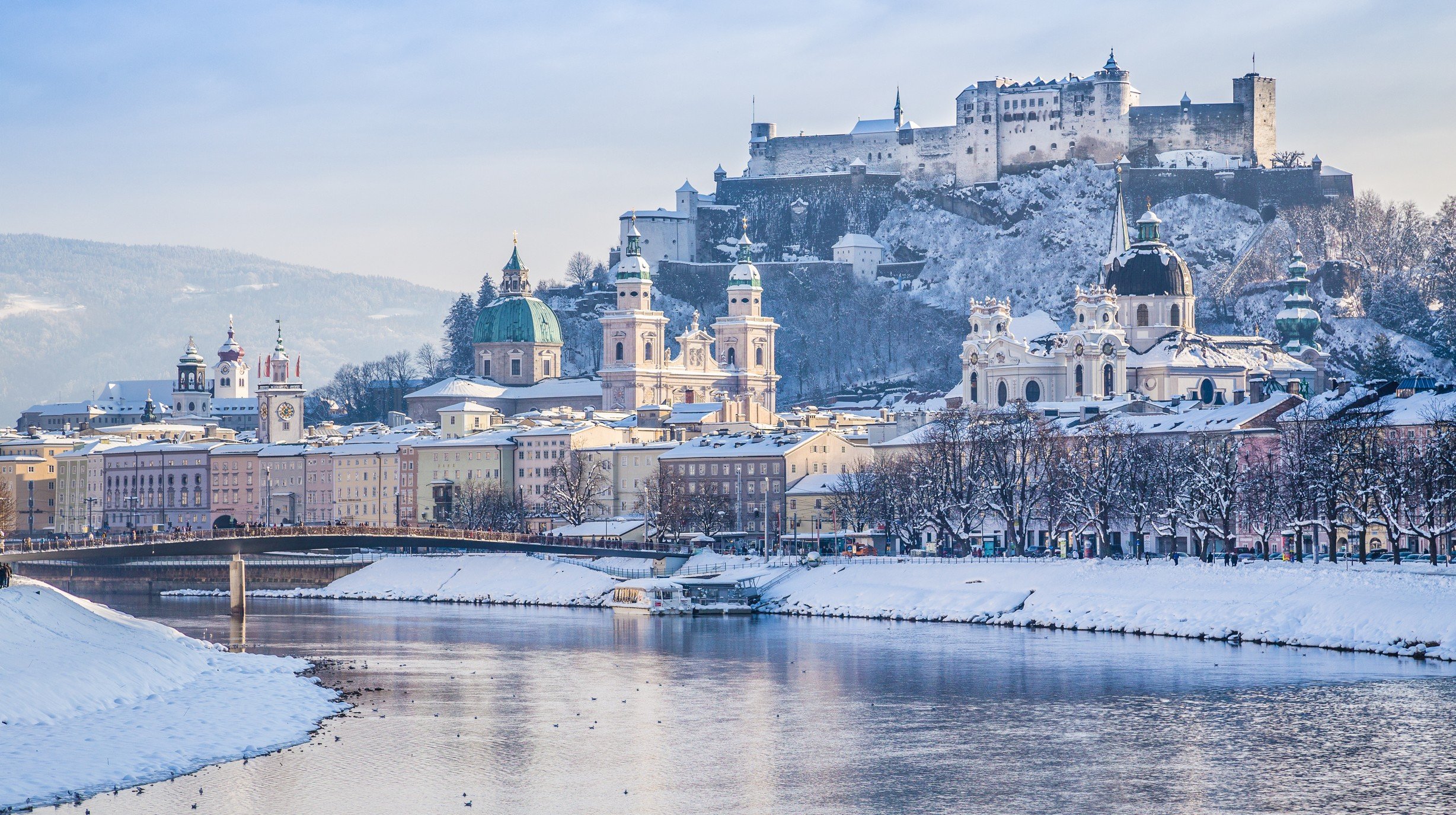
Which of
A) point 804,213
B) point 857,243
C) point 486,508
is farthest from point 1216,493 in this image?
point 804,213

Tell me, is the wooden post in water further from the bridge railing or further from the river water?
the river water

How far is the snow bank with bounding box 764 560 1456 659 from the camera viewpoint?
2106 inches

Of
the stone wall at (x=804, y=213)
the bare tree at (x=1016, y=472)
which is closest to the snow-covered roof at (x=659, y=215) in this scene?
the stone wall at (x=804, y=213)

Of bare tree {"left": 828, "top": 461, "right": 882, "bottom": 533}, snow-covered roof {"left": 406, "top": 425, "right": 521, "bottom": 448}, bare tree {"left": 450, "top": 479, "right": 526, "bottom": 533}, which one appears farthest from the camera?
snow-covered roof {"left": 406, "top": 425, "right": 521, "bottom": 448}

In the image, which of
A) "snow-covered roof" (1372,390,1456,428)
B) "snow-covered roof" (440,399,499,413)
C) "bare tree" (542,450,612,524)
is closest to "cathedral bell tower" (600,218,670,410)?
"snow-covered roof" (440,399,499,413)

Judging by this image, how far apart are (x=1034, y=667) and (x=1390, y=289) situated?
99171 millimetres

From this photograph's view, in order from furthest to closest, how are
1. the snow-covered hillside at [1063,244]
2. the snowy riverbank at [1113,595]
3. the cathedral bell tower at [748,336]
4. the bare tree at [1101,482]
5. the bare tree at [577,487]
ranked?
the cathedral bell tower at [748,336]
the snow-covered hillside at [1063,244]
the bare tree at [577,487]
the bare tree at [1101,482]
the snowy riverbank at [1113,595]

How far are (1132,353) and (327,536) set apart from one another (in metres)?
58.3

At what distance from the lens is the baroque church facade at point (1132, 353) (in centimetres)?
11775

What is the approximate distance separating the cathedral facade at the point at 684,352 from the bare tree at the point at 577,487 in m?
29.6

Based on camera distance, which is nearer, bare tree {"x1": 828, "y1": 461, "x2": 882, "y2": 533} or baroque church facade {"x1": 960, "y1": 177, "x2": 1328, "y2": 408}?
bare tree {"x1": 828, "y1": 461, "x2": 882, "y2": 533}

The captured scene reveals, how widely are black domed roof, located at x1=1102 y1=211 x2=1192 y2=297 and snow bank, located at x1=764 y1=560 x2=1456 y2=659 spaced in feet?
169

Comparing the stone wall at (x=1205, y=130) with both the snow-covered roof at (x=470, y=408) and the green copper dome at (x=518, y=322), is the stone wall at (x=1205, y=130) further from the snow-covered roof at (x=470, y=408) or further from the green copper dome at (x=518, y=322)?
the snow-covered roof at (x=470, y=408)

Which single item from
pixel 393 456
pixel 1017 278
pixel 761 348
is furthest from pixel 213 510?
pixel 1017 278
